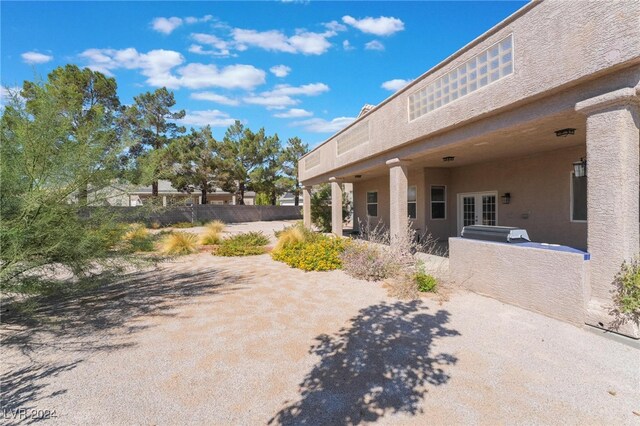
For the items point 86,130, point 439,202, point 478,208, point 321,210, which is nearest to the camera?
point 86,130

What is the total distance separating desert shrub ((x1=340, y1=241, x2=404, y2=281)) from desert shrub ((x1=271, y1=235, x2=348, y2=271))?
529mm

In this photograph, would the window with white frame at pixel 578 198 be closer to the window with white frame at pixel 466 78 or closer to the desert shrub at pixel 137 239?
the window with white frame at pixel 466 78

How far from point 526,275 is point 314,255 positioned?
5.14 m

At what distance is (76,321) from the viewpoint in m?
5.00

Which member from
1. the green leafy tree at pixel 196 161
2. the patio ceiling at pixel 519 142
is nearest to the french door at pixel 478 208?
the patio ceiling at pixel 519 142

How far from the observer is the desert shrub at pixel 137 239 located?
5875mm

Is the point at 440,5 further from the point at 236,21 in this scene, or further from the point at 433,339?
the point at 433,339

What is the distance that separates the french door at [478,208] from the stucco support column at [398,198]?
373 centimetres

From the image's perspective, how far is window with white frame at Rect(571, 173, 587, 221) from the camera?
7.64 m

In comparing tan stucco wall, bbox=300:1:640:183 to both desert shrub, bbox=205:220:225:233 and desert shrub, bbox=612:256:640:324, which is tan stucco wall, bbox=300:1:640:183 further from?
desert shrub, bbox=205:220:225:233

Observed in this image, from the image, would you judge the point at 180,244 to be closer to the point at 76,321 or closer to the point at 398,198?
the point at 76,321

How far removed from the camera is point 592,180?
4.22 m

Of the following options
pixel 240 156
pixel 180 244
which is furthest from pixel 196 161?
pixel 180 244

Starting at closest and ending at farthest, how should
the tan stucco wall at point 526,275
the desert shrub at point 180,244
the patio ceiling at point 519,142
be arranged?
the tan stucco wall at point 526,275
the patio ceiling at point 519,142
the desert shrub at point 180,244
